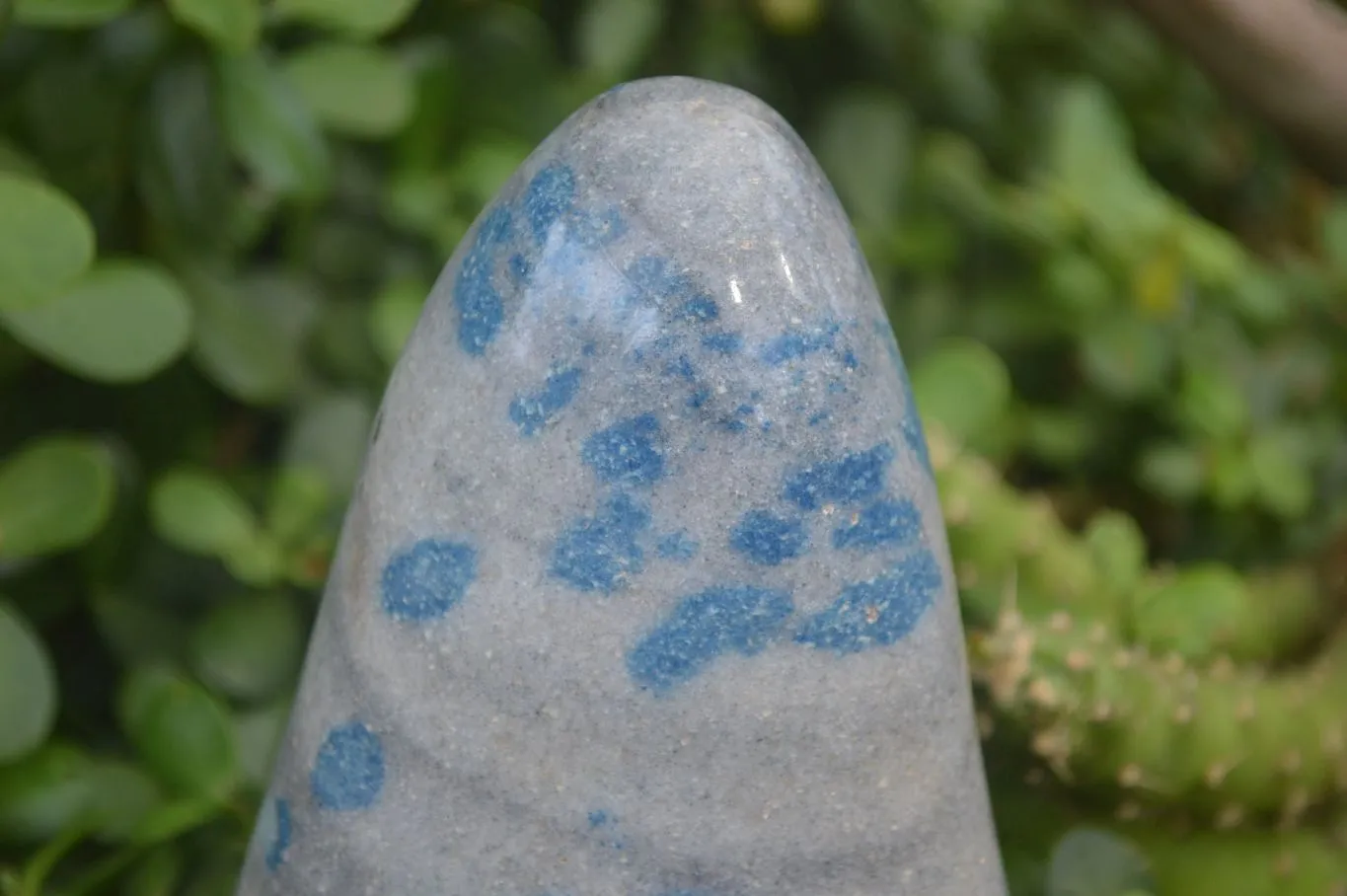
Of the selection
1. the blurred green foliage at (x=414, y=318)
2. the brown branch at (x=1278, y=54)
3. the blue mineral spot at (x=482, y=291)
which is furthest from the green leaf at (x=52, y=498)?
the brown branch at (x=1278, y=54)

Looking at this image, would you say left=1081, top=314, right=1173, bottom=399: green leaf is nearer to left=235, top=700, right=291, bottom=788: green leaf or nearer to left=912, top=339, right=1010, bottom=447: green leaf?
left=912, top=339, right=1010, bottom=447: green leaf

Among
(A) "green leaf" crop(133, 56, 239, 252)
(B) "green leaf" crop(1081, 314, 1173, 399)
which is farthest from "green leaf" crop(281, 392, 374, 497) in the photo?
(B) "green leaf" crop(1081, 314, 1173, 399)

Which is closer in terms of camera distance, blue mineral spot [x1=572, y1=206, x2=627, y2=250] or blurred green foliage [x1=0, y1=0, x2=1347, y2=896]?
blue mineral spot [x1=572, y1=206, x2=627, y2=250]

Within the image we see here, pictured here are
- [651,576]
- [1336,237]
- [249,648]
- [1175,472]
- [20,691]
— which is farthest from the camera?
[1336,237]

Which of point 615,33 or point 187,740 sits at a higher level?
point 615,33

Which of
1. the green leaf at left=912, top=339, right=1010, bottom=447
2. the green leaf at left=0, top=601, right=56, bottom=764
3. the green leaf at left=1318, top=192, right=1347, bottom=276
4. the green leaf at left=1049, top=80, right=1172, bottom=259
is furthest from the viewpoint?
the green leaf at left=1318, top=192, right=1347, bottom=276

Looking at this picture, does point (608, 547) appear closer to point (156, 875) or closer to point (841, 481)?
point (841, 481)

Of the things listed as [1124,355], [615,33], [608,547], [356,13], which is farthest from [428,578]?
[1124,355]

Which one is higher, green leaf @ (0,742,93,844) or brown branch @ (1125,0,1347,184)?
brown branch @ (1125,0,1347,184)

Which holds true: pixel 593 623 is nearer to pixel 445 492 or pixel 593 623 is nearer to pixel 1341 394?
pixel 445 492
